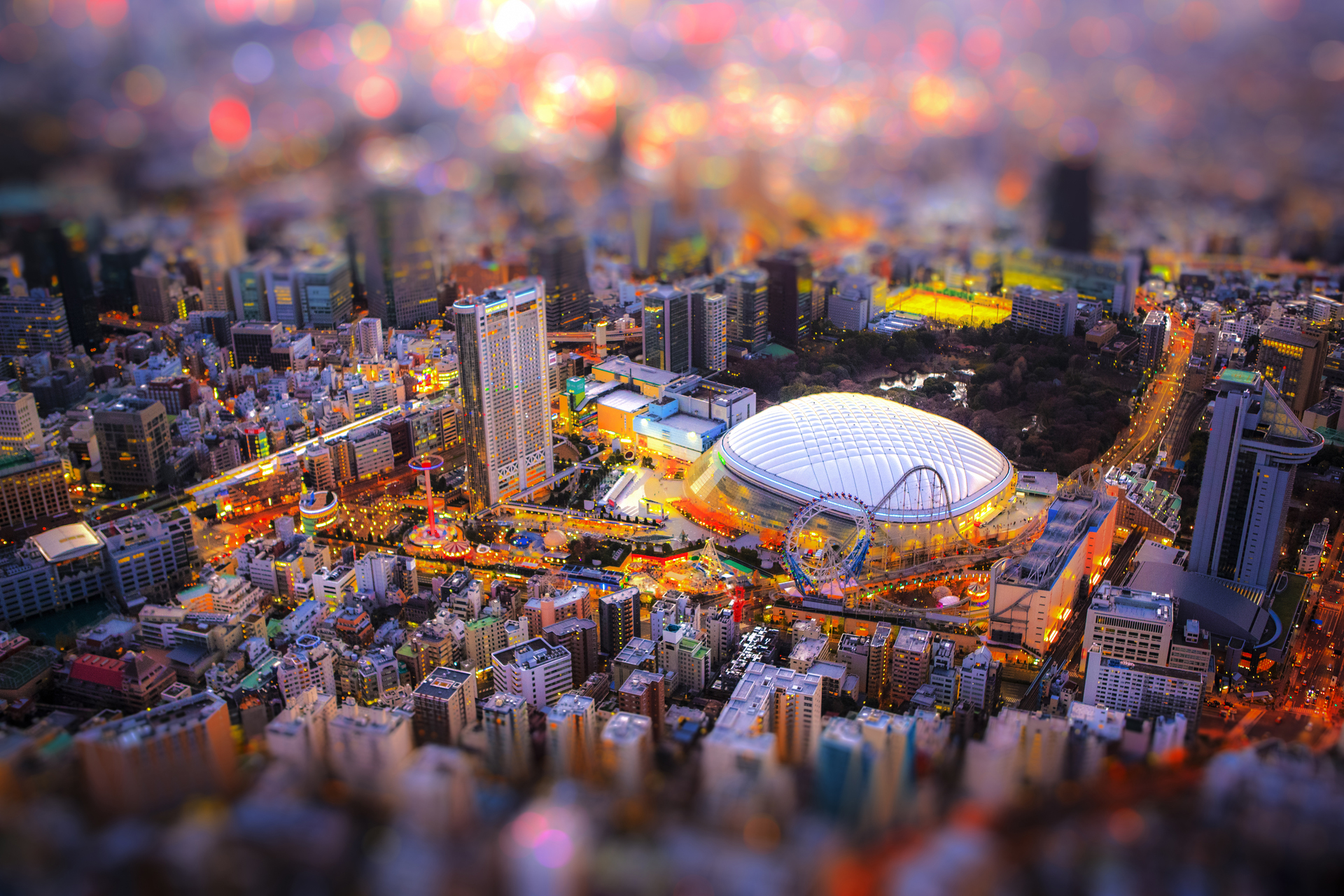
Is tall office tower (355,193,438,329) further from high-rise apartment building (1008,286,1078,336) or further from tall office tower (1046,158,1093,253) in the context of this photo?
high-rise apartment building (1008,286,1078,336)

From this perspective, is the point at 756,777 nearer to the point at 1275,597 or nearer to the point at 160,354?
the point at 1275,597

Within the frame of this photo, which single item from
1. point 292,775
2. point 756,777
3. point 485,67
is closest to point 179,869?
point 292,775

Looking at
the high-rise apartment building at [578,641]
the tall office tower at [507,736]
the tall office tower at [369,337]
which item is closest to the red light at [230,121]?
the tall office tower at [507,736]

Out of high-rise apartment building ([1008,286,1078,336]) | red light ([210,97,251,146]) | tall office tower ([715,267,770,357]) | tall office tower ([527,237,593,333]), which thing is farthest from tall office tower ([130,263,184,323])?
high-rise apartment building ([1008,286,1078,336])

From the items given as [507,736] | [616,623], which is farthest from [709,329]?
[507,736]

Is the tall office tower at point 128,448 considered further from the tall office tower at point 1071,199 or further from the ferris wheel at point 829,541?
the tall office tower at point 1071,199

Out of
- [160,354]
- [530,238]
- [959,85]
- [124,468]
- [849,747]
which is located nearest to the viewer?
[849,747]

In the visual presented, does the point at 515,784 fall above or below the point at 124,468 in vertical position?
above
